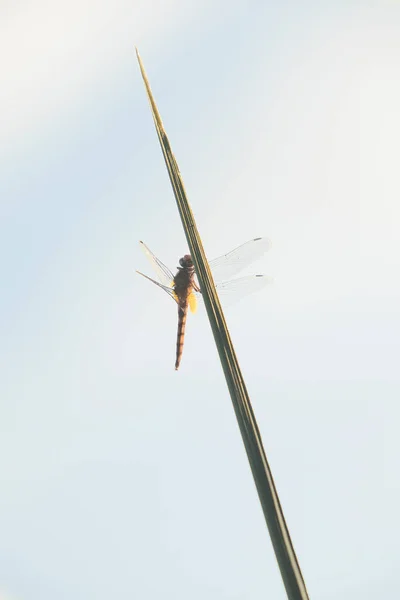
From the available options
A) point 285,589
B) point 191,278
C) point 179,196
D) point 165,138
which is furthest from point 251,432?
point 191,278

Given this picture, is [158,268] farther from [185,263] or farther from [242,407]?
[242,407]

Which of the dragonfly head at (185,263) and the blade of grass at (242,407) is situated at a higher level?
the dragonfly head at (185,263)

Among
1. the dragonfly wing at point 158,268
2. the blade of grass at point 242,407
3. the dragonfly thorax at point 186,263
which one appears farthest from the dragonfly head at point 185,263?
the blade of grass at point 242,407

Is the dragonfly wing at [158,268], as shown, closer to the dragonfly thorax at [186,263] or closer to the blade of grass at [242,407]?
the dragonfly thorax at [186,263]

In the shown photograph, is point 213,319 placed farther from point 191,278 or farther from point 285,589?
point 191,278

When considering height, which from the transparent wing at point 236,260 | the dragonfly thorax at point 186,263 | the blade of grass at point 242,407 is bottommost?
the blade of grass at point 242,407

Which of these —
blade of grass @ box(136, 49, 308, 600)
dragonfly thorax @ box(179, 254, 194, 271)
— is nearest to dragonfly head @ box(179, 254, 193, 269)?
dragonfly thorax @ box(179, 254, 194, 271)

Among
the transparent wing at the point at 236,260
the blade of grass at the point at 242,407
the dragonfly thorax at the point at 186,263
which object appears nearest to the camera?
the blade of grass at the point at 242,407
